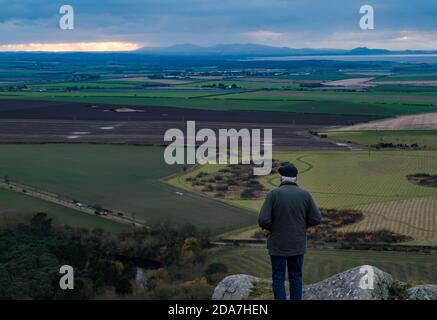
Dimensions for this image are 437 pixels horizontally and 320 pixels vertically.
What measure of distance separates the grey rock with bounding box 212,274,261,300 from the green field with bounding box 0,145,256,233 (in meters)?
21.7

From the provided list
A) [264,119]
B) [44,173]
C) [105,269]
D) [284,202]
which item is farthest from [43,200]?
[264,119]

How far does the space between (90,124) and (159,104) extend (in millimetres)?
26593

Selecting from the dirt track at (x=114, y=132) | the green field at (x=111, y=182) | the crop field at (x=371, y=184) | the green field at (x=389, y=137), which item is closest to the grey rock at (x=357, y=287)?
the crop field at (x=371, y=184)

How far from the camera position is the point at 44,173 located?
52.7 m

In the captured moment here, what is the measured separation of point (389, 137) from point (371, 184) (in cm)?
2678

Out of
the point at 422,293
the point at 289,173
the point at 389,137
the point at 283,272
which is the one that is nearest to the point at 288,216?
the point at 289,173

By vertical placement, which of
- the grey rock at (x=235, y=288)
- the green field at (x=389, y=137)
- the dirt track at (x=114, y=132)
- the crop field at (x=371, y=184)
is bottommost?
the crop field at (x=371, y=184)

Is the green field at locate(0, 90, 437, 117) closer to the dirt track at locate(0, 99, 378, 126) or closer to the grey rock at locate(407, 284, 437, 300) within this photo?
the dirt track at locate(0, 99, 378, 126)

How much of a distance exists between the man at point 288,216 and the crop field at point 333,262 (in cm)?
A: 1822

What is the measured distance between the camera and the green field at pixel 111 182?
39.2 metres

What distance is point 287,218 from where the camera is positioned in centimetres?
906

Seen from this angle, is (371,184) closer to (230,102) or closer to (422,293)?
(422,293)

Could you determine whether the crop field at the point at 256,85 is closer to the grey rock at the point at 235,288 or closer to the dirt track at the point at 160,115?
the dirt track at the point at 160,115

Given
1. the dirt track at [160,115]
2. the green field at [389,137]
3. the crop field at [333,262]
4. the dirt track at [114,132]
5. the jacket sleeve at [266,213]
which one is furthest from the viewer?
the dirt track at [160,115]
